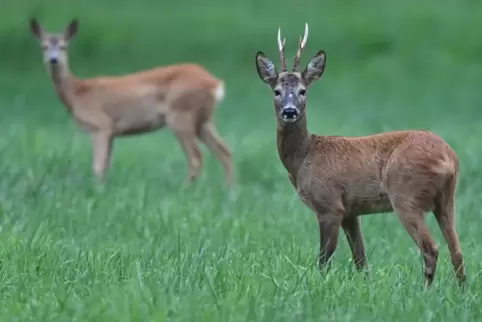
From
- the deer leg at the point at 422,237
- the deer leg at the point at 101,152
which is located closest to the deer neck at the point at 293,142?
the deer leg at the point at 422,237

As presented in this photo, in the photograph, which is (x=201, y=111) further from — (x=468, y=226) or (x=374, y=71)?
(x=374, y=71)

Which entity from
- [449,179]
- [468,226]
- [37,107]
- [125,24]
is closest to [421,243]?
[449,179]

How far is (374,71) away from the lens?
2298 cm

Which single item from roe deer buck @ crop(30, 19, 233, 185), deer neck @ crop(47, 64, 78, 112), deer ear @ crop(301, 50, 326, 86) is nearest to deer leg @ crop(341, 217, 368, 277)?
deer ear @ crop(301, 50, 326, 86)

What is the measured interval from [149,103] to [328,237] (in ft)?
23.7

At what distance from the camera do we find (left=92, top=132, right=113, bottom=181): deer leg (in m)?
12.4

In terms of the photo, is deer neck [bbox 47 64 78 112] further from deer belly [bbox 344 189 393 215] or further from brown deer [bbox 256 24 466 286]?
deer belly [bbox 344 189 393 215]

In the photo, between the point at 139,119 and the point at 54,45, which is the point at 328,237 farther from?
the point at 54,45

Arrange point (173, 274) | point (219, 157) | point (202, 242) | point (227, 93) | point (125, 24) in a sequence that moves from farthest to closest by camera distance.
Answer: point (125, 24)
point (227, 93)
point (219, 157)
point (202, 242)
point (173, 274)

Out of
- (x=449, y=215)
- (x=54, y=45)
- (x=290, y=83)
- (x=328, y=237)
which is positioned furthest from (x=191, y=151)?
(x=449, y=215)

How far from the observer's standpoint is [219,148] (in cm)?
1342

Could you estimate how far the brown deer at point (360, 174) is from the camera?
254 inches

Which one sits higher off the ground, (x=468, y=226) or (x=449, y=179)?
(x=449, y=179)

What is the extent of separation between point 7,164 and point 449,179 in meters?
5.96
